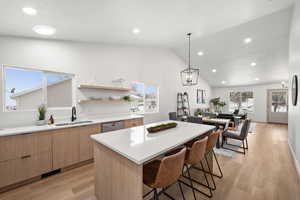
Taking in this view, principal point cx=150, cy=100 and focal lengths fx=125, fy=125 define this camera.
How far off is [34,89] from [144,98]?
3.13 m

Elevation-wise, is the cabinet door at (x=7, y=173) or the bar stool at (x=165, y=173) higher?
the bar stool at (x=165, y=173)

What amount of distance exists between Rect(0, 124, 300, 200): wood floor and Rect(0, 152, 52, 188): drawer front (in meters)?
0.16

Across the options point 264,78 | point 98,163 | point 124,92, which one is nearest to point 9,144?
point 98,163

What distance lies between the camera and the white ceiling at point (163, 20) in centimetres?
191

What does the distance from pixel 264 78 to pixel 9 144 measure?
33.1 ft

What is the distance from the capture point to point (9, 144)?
6.23 ft

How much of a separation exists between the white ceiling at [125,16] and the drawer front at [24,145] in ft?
5.99

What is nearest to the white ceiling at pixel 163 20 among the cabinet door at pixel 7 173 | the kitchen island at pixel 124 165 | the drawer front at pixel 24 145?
the drawer front at pixel 24 145

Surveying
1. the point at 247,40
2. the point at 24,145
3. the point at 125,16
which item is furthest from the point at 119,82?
the point at 247,40

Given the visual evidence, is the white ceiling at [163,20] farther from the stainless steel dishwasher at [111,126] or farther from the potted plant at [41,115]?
the stainless steel dishwasher at [111,126]

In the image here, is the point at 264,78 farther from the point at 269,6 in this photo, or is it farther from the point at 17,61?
the point at 17,61

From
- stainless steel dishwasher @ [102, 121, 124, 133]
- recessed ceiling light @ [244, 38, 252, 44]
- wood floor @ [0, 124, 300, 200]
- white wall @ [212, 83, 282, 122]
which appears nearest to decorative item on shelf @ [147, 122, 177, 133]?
wood floor @ [0, 124, 300, 200]

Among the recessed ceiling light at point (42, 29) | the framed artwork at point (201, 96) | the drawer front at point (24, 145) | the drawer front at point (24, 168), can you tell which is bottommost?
the drawer front at point (24, 168)

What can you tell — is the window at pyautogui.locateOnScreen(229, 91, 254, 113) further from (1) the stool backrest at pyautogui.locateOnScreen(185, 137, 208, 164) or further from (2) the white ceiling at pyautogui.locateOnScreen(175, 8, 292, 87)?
(1) the stool backrest at pyautogui.locateOnScreen(185, 137, 208, 164)
